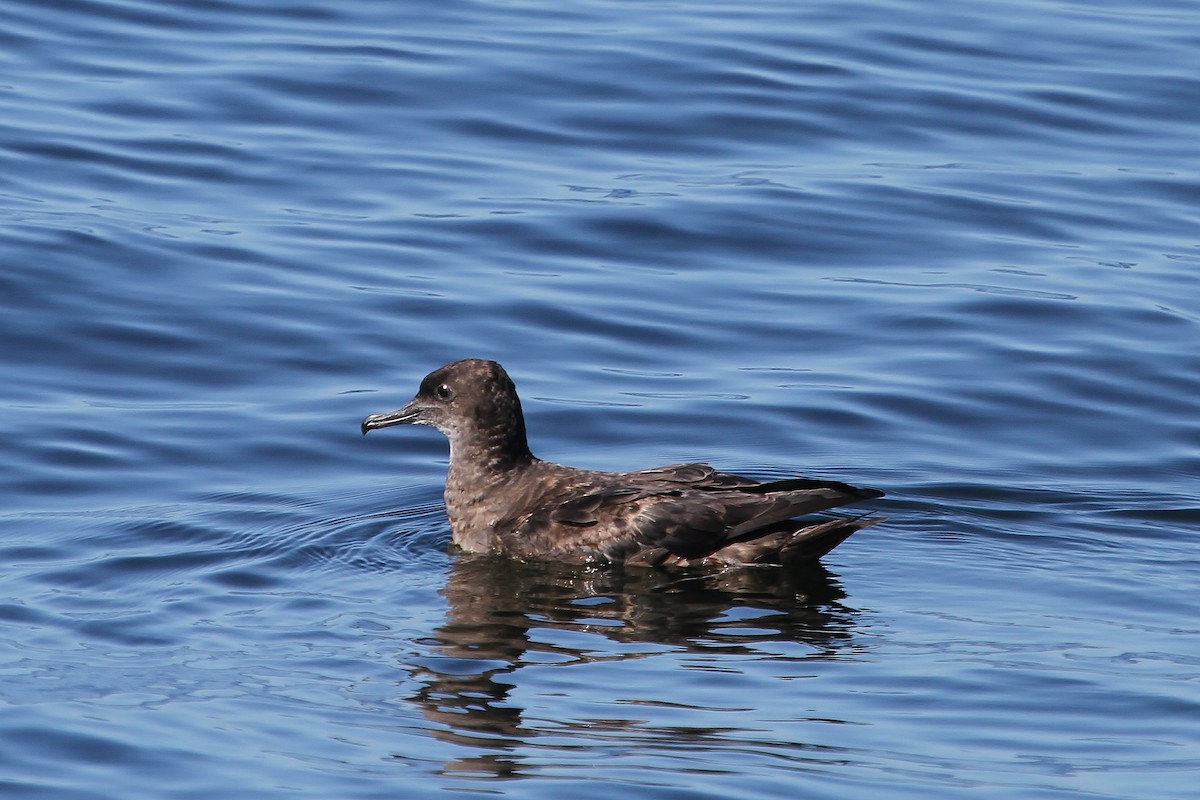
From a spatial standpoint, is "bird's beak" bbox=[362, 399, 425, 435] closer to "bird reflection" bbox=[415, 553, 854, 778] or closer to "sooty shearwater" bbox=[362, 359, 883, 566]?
"sooty shearwater" bbox=[362, 359, 883, 566]

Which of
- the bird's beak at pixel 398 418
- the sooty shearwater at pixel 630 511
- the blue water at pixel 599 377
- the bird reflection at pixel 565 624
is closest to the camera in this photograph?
the blue water at pixel 599 377

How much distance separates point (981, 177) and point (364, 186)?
16.0 feet

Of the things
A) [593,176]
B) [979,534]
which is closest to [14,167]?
[593,176]

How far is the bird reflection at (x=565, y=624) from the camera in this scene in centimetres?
708

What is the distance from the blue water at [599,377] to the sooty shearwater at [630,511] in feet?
0.61

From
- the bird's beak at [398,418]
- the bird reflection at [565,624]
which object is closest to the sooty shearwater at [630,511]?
the bird reflection at [565,624]

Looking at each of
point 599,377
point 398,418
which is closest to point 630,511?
point 398,418

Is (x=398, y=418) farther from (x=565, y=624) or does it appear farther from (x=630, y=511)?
(x=565, y=624)

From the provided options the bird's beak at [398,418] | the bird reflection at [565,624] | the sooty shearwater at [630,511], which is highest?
the bird's beak at [398,418]

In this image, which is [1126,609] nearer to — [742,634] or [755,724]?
[742,634]

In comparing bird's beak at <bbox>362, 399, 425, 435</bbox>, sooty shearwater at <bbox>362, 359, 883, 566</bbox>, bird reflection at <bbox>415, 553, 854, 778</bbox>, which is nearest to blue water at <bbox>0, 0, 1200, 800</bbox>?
bird reflection at <bbox>415, 553, 854, 778</bbox>

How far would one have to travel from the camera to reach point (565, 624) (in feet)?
27.0

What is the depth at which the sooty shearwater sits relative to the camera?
8984 mm

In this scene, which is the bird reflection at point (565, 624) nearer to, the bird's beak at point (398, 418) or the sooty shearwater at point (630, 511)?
the sooty shearwater at point (630, 511)
